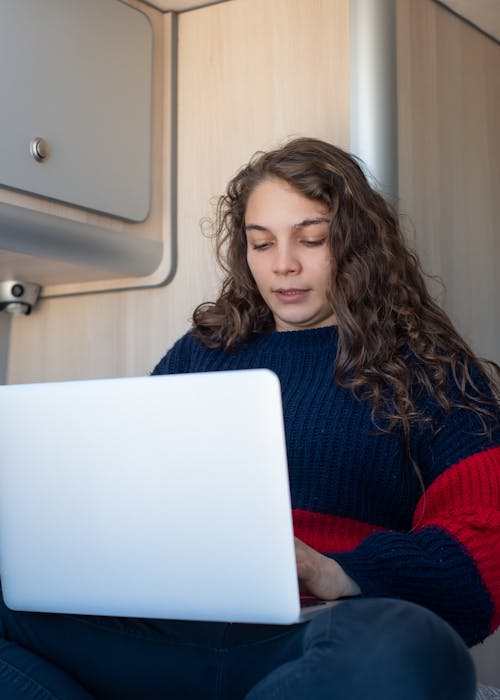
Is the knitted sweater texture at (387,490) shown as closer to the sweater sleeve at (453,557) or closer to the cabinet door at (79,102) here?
the sweater sleeve at (453,557)

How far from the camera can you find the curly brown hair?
112 cm

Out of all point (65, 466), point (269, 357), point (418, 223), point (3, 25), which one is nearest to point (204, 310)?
point (269, 357)

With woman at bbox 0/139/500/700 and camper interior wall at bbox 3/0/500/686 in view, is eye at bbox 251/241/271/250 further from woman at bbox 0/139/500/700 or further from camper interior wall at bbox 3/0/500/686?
camper interior wall at bbox 3/0/500/686

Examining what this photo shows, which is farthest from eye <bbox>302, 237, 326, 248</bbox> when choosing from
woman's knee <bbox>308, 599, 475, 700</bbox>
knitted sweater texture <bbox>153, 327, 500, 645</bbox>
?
woman's knee <bbox>308, 599, 475, 700</bbox>

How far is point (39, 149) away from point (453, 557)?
29.6 inches

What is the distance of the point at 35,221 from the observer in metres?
1.31

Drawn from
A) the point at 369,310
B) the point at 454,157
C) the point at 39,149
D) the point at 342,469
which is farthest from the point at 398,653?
the point at 454,157

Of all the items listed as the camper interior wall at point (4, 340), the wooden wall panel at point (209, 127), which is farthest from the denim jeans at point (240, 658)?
the camper interior wall at point (4, 340)

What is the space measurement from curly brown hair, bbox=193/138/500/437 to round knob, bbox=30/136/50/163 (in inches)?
10.4

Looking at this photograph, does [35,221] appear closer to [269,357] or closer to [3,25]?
[3,25]

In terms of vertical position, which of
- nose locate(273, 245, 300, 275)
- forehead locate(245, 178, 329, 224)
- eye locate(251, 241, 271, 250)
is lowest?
nose locate(273, 245, 300, 275)

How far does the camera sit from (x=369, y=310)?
1.21 metres

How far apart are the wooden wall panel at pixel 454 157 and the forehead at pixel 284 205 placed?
0.22 m

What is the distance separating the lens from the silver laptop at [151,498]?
71 cm
